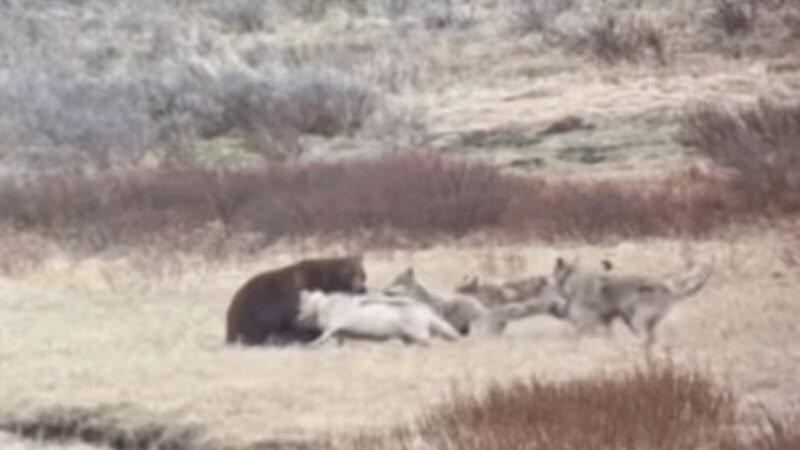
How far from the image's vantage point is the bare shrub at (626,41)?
17.1m

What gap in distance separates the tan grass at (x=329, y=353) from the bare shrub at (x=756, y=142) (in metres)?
0.64

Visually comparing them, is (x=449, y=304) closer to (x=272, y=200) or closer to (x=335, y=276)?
(x=335, y=276)

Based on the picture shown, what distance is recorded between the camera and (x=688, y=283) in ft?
40.6

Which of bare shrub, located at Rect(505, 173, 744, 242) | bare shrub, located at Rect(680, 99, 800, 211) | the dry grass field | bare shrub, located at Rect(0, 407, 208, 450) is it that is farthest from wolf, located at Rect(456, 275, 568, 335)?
bare shrub, located at Rect(0, 407, 208, 450)

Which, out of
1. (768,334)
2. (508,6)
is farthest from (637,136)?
(768,334)

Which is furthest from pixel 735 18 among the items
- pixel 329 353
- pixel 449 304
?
pixel 329 353

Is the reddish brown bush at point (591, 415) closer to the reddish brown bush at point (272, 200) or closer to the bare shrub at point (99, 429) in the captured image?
the bare shrub at point (99, 429)

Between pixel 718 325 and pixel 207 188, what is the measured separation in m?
4.75

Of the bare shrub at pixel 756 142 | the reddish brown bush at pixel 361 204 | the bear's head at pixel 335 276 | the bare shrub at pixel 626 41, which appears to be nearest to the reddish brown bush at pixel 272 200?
the reddish brown bush at pixel 361 204

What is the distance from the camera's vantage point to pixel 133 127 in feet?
56.6

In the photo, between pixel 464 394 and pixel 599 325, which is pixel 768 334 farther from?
pixel 464 394

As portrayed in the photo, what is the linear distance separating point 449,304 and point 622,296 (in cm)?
84

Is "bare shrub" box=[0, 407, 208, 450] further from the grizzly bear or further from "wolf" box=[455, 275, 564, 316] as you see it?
"wolf" box=[455, 275, 564, 316]

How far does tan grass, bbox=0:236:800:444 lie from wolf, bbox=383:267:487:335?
0.77 ft
